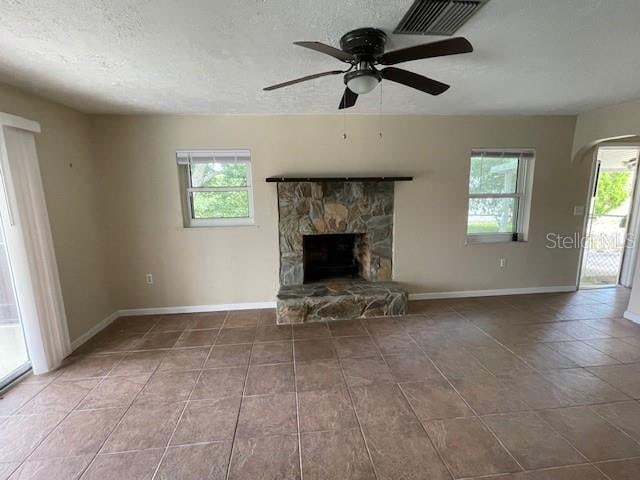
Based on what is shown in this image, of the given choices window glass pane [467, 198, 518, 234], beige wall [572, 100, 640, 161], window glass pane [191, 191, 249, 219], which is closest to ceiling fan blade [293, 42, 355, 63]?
window glass pane [191, 191, 249, 219]

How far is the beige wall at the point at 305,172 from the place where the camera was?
3.30m

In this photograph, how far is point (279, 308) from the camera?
3.18 m

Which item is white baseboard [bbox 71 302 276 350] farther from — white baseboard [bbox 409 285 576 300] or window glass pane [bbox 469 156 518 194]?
window glass pane [bbox 469 156 518 194]

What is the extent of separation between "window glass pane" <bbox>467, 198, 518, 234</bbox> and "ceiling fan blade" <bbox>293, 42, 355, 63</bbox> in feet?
9.79

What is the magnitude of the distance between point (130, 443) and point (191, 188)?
258cm

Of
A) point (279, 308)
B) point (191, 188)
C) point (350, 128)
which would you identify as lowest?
point (279, 308)

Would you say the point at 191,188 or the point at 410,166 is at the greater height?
the point at 410,166

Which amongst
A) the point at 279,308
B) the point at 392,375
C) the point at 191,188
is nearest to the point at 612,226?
the point at 392,375

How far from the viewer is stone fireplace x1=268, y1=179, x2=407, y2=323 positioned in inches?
129

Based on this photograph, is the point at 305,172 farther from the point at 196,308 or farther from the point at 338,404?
the point at 338,404

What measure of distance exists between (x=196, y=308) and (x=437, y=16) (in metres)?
3.62

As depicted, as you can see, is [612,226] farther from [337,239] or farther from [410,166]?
[337,239]

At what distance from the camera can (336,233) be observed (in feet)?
12.0

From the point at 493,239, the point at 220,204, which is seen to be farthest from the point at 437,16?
the point at 493,239
